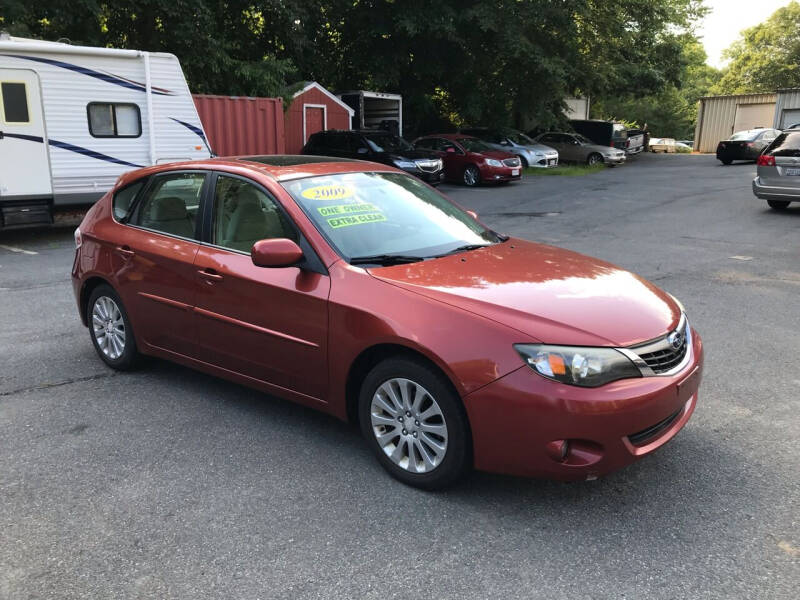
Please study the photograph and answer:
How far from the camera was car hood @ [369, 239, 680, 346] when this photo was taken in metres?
3.16

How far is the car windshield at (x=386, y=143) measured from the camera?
19.4 metres

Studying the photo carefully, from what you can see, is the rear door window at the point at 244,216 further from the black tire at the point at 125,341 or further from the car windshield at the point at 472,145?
the car windshield at the point at 472,145

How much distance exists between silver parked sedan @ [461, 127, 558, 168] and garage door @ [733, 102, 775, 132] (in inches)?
709

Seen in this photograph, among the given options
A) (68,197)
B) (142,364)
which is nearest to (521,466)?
(142,364)

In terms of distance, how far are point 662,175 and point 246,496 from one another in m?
23.0

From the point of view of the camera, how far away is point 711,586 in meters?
2.71

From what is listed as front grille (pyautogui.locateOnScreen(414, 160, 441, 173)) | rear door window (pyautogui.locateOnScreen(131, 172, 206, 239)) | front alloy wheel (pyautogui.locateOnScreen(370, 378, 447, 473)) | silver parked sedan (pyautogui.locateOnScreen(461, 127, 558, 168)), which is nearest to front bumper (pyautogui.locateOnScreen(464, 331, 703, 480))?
front alloy wheel (pyautogui.locateOnScreen(370, 378, 447, 473))

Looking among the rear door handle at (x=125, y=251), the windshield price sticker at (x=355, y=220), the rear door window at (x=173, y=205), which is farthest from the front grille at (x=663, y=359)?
the rear door handle at (x=125, y=251)

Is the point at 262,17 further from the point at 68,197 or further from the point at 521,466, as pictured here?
the point at 521,466

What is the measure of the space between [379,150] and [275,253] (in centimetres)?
1606

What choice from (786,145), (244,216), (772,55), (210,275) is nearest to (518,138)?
(786,145)

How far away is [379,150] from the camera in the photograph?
757 inches

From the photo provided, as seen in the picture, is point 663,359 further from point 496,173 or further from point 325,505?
point 496,173

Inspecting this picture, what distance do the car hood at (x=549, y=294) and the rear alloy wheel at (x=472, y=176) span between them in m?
17.2
